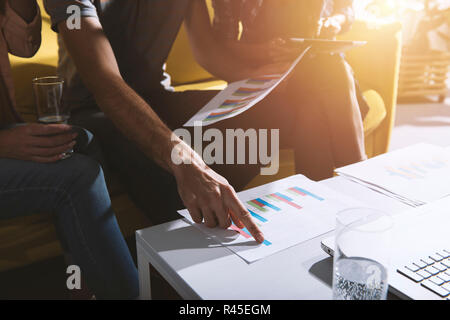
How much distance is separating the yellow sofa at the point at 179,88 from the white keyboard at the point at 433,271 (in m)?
0.87

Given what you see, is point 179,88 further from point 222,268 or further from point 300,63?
point 222,268

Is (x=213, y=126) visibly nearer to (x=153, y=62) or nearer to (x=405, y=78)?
(x=153, y=62)

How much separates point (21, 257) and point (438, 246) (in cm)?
103

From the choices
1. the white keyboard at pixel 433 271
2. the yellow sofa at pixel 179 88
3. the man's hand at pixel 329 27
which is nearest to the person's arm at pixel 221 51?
the man's hand at pixel 329 27

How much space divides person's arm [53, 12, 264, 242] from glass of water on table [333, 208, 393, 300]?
0.52ft

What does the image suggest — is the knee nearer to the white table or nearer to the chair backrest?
the white table

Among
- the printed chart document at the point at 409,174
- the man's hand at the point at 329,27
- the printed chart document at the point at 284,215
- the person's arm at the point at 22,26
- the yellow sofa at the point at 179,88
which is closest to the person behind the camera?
the printed chart document at the point at 284,215

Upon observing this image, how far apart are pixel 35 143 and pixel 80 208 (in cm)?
16

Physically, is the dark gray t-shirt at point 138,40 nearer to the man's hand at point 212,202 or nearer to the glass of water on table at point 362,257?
the man's hand at point 212,202

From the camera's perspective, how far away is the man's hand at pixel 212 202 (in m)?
0.66

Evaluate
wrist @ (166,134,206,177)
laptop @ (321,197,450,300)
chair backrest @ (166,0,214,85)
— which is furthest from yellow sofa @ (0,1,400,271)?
laptop @ (321,197,450,300)

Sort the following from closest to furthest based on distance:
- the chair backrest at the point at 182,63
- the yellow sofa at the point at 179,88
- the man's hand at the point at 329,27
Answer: the yellow sofa at the point at 179,88
the man's hand at the point at 329,27
the chair backrest at the point at 182,63
